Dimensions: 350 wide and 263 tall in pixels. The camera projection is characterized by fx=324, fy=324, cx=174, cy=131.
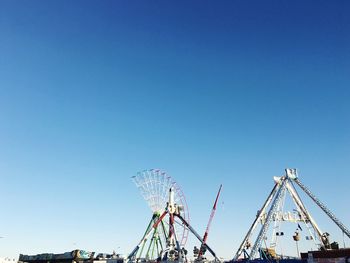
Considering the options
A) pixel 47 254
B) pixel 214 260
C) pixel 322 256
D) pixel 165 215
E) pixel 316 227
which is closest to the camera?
pixel 322 256

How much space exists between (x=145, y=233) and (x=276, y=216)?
4981cm

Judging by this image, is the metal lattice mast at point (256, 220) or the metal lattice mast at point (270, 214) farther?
the metal lattice mast at point (256, 220)

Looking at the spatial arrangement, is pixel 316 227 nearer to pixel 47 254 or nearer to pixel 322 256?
pixel 322 256

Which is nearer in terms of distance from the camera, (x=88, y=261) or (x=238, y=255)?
(x=238, y=255)

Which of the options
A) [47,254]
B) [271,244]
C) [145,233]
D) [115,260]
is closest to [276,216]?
[271,244]

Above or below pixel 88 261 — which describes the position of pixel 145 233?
above

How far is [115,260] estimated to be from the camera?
4953 inches

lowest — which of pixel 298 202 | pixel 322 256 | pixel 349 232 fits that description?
pixel 322 256

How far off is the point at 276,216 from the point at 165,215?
4236cm

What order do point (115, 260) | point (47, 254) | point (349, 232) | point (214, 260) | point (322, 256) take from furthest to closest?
point (47, 254)
point (115, 260)
point (214, 260)
point (349, 232)
point (322, 256)

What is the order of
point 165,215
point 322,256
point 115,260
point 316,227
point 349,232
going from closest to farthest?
point 322,256 → point 349,232 → point 316,227 → point 165,215 → point 115,260

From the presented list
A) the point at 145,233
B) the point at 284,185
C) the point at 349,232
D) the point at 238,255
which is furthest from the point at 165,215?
the point at 349,232

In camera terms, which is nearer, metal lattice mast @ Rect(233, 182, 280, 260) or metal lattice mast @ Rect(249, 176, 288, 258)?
metal lattice mast @ Rect(249, 176, 288, 258)

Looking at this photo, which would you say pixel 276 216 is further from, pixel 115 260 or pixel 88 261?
pixel 88 261
